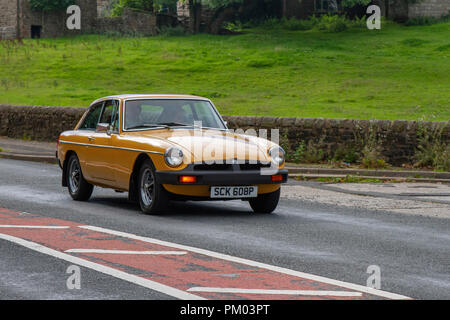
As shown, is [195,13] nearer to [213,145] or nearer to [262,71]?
[262,71]

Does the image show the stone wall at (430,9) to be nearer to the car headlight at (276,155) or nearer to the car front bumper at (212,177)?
the car headlight at (276,155)

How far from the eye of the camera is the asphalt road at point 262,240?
667cm

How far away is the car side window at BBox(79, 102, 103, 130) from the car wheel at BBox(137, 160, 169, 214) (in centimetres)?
218

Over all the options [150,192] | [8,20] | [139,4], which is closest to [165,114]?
[150,192]

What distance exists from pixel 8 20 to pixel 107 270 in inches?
2271

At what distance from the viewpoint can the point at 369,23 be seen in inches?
2056

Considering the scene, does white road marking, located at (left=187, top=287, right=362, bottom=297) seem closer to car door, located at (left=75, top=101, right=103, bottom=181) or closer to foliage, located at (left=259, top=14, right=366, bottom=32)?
car door, located at (left=75, top=101, right=103, bottom=181)

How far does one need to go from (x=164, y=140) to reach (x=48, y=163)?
1163cm

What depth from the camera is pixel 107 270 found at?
7.18 m

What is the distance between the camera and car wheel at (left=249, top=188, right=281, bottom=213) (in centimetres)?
1154

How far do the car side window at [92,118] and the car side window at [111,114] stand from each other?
0.75 feet

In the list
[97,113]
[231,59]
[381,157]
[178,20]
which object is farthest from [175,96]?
[178,20]

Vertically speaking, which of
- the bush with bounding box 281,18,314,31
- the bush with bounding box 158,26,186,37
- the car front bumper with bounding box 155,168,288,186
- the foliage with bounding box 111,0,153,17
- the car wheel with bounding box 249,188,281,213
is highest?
the foliage with bounding box 111,0,153,17

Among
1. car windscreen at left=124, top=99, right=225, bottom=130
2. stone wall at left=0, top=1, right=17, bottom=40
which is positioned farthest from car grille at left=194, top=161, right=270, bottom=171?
stone wall at left=0, top=1, right=17, bottom=40
